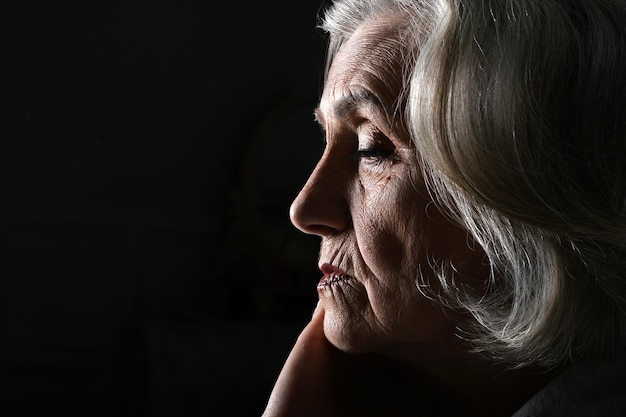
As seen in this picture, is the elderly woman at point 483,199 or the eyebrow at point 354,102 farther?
the eyebrow at point 354,102

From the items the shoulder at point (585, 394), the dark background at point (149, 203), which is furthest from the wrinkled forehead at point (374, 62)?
the dark background at point (149, 203)

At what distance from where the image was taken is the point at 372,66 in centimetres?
77

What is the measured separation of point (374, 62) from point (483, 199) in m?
0.20

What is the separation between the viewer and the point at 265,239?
2744 mm

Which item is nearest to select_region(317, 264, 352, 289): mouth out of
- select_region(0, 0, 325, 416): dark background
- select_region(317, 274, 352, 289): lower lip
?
select_region(317, 274, 352, 289): lower lip

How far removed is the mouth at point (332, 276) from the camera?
2.63 feet

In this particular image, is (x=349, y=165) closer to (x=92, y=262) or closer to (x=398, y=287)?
(x=398, y=287)

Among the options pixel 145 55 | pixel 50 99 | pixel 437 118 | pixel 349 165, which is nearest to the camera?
pixel 437 118

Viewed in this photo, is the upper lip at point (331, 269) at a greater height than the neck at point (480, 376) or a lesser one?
greater

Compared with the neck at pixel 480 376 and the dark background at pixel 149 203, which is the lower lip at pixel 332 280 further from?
the dark background at pixel 149 203

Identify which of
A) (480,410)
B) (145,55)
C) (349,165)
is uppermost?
(145,55)

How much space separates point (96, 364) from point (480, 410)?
2040 millimetres

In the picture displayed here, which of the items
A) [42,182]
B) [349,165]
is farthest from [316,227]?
[42,182]

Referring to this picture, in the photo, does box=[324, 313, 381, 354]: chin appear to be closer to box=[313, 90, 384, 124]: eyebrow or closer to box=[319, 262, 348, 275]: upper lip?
box=[319, 262, 348, 275]: upper lip
